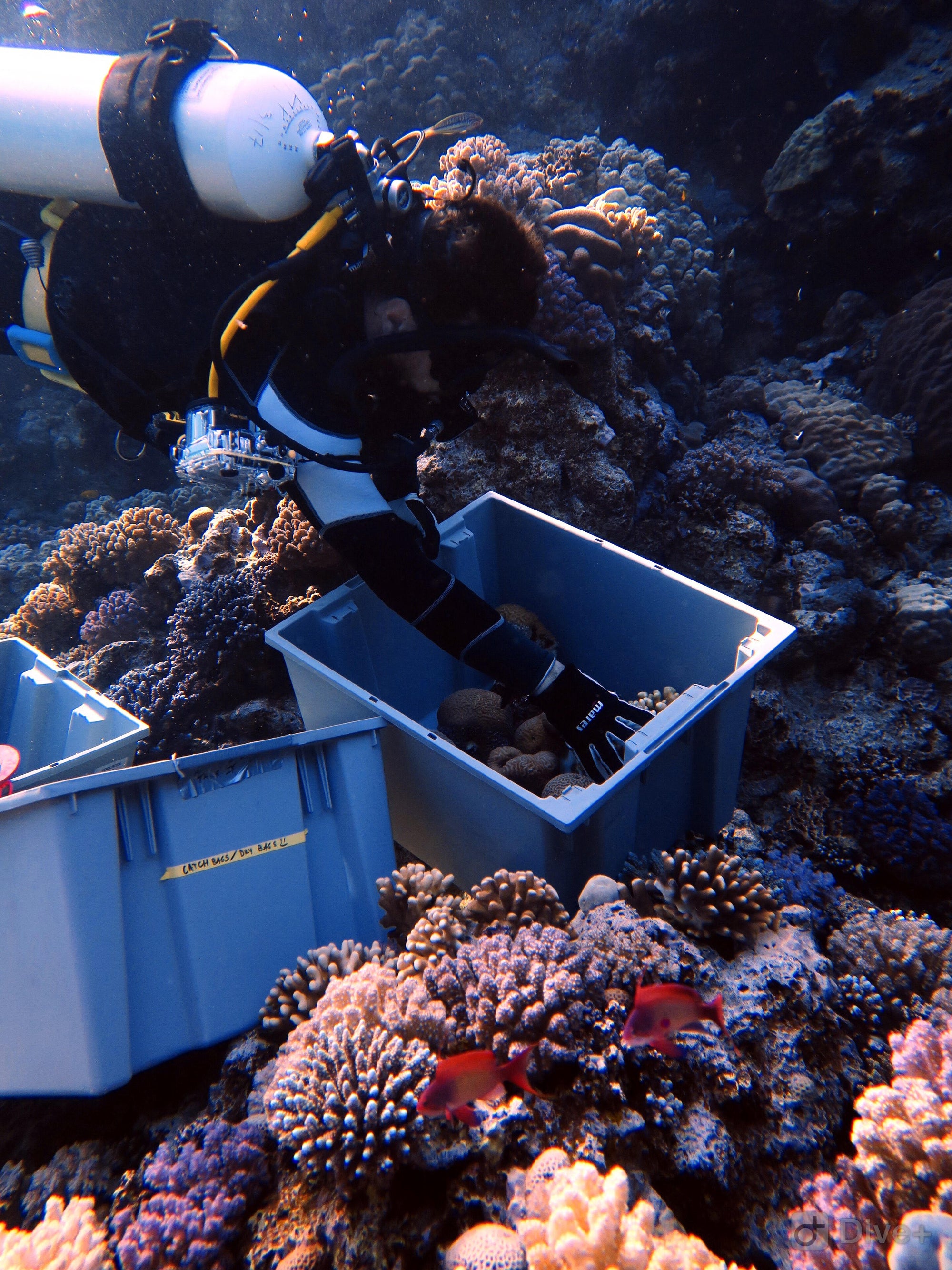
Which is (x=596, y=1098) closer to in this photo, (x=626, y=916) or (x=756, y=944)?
(x=626, y=916)

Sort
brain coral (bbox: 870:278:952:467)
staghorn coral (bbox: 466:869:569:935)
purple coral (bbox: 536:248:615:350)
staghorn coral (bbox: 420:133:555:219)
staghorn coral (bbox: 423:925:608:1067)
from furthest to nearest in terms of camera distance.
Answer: brain coral (bbox: 870:278:952:467) → staghorn coral (bbox: 420:133:555:219) → purple coral (bbox: 536:248:615:350) → staghorn coral (bbox: 466:869:569:935) → staghorn coral (bbox: 423:925:608:1067)

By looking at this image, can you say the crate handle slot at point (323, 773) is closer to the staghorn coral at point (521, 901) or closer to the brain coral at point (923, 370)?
the staghorn coral at point (521, 901)

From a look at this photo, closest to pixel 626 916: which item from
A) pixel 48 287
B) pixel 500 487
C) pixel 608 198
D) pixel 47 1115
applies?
pixel 47 1115

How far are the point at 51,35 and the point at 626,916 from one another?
1719 centimetres

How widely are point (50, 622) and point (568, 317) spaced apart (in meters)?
4.57

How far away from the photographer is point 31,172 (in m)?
2.28

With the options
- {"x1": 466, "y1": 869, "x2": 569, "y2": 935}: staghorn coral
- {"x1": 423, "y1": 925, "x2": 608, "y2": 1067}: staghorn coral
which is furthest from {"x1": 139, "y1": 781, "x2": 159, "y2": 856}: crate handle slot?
{"x1": 466, "y1": 869, "x2": 569, "y2": 935}: staghorn coral

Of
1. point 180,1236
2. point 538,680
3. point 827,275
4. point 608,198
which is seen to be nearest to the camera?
point 180,1236

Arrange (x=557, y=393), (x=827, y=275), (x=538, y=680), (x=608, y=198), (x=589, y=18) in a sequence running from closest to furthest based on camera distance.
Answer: (x=538, y=680) < (x=557, y=393) < (x=608, y=198) < (x=827, y=275) < (x=589, y=18)

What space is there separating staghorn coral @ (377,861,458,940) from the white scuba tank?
2339mm

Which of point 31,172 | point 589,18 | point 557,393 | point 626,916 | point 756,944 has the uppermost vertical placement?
point 589,18

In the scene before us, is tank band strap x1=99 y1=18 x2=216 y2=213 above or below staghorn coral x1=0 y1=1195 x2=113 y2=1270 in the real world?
above

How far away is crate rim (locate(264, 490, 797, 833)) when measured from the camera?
1737mm

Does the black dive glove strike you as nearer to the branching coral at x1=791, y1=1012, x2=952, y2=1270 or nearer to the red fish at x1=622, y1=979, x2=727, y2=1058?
the red fish at x1=622, y1=979, x2=727, y2=1058
